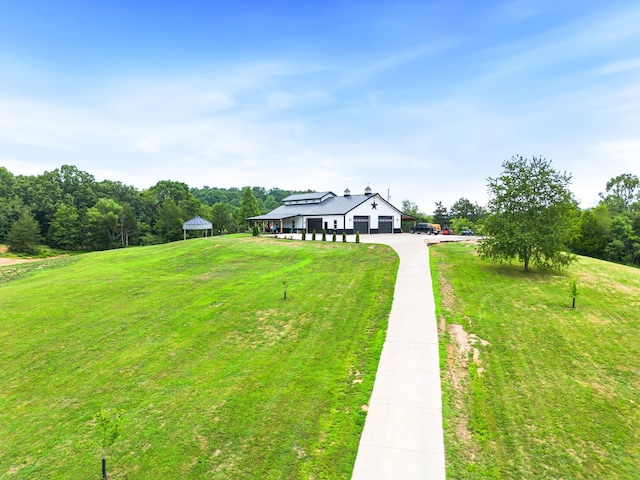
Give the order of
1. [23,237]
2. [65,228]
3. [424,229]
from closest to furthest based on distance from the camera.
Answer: [424,229], [23,237], [65,228]

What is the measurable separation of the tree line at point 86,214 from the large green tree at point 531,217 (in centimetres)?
5596

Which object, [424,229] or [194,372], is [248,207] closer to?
[424,229]

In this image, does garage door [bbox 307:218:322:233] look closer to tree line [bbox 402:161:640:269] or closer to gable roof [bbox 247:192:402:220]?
gable roof [bbox 247:192:402:220]

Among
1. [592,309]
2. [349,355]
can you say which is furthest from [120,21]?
[592,309]

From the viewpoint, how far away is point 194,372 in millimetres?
9766

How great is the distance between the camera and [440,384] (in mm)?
8555

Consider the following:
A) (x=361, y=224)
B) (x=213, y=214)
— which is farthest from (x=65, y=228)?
(x=361, y=224)

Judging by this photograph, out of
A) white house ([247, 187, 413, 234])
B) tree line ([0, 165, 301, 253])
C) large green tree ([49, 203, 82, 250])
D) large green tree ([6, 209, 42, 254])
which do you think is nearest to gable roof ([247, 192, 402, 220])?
white house ([247, 187, 413, 234])

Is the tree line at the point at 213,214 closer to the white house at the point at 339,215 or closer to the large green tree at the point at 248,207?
the large green tree at the point at 248,207

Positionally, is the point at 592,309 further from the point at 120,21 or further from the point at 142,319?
the point at 120,21

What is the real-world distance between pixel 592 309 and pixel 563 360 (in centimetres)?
566

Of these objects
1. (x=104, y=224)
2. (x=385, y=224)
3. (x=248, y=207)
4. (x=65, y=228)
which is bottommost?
(x=65, y=228)

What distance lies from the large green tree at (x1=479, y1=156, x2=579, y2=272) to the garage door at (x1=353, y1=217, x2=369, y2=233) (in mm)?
23932

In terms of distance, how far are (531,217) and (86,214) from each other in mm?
70457
